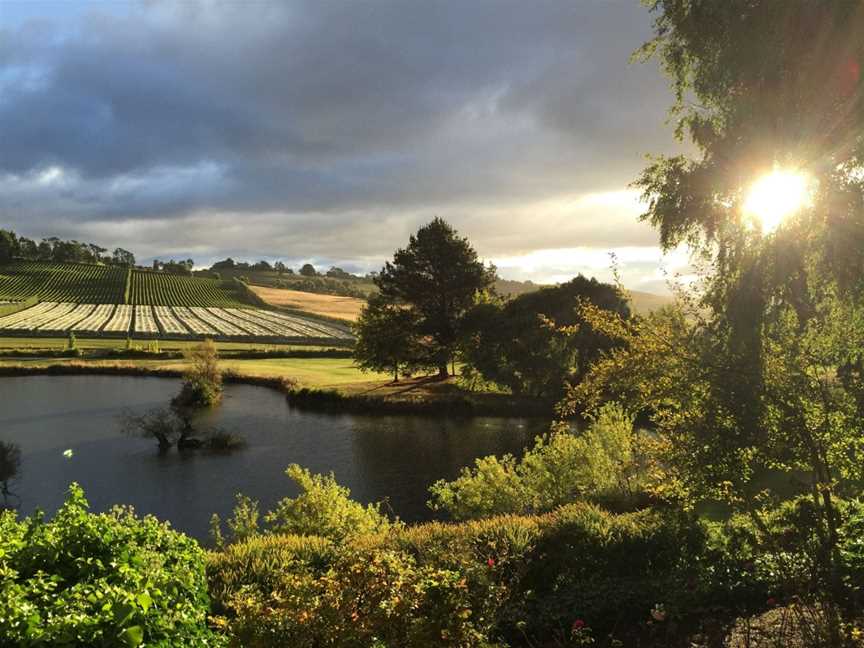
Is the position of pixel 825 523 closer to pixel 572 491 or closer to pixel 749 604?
pixel 749 604

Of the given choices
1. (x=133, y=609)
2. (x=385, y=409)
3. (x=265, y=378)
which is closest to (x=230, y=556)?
(x=133, y=609)

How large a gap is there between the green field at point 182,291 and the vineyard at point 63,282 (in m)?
4.31

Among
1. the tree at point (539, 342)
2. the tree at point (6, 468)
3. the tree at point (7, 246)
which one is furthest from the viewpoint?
the tree at point (7, 246)

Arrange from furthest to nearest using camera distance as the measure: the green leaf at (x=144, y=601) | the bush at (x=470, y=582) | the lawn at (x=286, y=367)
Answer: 1. the lawn at (x=286, y=367)
2. the bush at (x=470, y=582)
3. the green leaf at (x=144, y=601)

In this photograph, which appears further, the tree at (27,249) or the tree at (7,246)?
the tree at (27,249)

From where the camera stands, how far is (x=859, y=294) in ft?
34.8

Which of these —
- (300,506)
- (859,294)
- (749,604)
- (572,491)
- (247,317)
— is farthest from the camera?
(247,317)

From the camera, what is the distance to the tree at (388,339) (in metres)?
54.9

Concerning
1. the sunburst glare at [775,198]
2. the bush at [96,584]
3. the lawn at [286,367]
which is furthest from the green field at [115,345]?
the bush at [96,584]

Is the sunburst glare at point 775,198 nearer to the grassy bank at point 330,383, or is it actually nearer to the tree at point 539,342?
the tree at point 539,342

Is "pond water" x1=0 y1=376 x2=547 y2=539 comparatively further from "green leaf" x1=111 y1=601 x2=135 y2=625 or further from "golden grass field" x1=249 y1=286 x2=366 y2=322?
"golden grass field" x1=249 y1=286 x2=366 y2=322

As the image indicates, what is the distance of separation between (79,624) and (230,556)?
7.41 metres

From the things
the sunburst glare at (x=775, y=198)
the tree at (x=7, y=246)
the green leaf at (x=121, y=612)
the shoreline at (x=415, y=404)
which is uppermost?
the tree at (x=7, y=246)

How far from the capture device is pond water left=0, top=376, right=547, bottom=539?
26250 millimetres
